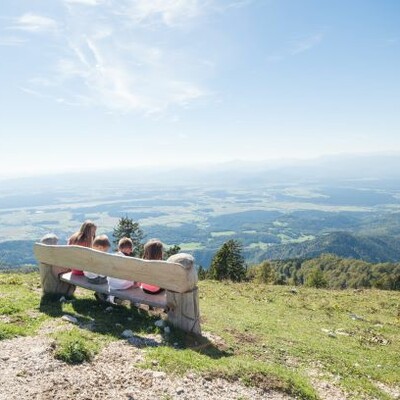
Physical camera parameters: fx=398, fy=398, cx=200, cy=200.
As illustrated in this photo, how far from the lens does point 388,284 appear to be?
71.4 metres

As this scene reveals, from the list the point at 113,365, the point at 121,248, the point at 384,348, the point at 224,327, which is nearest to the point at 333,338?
the point at 384,348

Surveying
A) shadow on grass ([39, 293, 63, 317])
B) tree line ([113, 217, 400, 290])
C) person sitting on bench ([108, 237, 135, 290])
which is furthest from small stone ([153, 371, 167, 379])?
tree line ([113, 217, 400, 290])

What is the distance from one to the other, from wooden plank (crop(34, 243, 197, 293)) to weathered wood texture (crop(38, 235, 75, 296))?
236 mm

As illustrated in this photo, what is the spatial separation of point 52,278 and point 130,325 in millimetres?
3586

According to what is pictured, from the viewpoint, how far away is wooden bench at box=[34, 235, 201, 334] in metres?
9.16

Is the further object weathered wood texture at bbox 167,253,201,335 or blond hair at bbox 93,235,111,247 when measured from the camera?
blond hair at bbox 93,235,111,247

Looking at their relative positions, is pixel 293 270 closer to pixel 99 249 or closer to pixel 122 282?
pixel 99 249

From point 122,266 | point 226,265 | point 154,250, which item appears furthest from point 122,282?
point 226,265

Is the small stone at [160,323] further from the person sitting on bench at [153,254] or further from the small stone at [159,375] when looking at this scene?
the small stone at [159,375]

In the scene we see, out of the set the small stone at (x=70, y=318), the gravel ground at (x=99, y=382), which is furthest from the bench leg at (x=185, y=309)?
the small stone at (x=70, y=318)

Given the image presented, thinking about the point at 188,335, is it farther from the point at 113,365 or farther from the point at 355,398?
the point at 355,398

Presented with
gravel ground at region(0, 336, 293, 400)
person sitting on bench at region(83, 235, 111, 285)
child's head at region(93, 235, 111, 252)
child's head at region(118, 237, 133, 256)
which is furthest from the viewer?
child's head at region(118, 237, 133, 256)

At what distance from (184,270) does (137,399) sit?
319cm

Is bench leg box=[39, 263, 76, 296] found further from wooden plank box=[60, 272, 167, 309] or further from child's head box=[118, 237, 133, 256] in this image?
child's head box=[118, 237, 133, 256]
